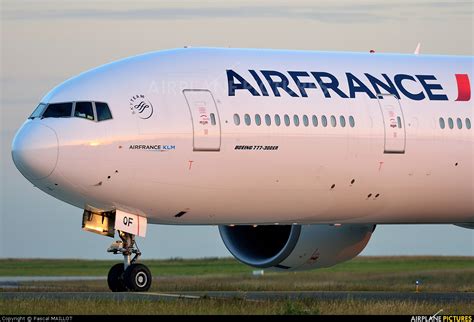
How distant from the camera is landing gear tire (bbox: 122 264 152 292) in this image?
96.6ft

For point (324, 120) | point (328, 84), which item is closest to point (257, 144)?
point (324, 120)

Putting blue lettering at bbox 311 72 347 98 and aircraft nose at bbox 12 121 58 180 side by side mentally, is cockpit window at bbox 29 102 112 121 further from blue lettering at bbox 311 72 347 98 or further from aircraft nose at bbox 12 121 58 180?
blue lettering at bbox 311 72 347 98

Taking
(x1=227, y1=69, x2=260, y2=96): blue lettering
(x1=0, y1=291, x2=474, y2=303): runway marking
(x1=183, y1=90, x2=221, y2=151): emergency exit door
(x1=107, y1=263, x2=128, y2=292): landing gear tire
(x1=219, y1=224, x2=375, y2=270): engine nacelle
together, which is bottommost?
(x1=0, y1=291, x2=474, y2=303): runway marking

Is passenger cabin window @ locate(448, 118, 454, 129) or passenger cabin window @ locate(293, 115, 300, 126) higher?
passenger cabin window @ locate(448, 118, 454, 129)

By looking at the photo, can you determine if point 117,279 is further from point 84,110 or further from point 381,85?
point 381,85

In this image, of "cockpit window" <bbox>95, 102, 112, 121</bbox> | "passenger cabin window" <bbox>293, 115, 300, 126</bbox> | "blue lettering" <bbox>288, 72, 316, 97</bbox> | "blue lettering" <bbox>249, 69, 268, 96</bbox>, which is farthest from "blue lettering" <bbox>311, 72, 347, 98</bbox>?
"cockpit window" <bbox>95, 102, 112, 121</bbox>

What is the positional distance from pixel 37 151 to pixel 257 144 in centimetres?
496

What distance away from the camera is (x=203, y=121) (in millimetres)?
30203

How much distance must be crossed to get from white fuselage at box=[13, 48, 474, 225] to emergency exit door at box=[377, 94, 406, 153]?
2 centimetres

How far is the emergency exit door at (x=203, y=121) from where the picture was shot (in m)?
30.1

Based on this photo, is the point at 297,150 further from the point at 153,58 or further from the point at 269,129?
the point at 153,58

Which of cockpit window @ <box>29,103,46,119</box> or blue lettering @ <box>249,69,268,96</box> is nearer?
cockpit window @ <box>29,103,46,119</box>

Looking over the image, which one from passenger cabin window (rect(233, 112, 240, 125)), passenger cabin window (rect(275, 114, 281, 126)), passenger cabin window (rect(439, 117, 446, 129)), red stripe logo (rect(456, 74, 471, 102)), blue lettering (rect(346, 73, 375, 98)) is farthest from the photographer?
red stripe logo (rect(456, 74, 471, 102))

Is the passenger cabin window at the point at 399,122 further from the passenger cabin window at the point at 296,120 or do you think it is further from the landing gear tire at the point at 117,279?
the landing gear tire at the point at 117,279
